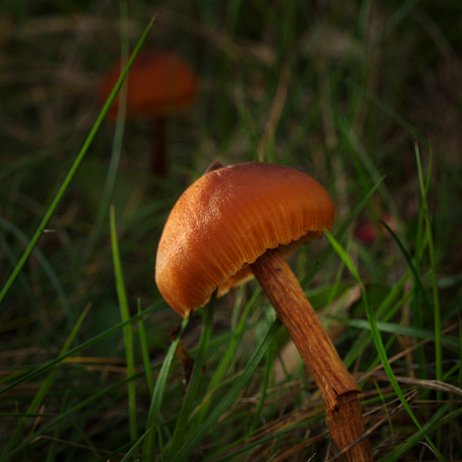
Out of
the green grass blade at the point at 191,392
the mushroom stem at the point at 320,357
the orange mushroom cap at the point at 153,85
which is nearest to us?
the mushroom stem at the point at 320,357

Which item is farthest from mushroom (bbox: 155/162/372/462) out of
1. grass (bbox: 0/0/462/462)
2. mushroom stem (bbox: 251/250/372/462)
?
grass (bbox: 0/0/462/462)

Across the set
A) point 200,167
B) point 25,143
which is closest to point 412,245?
point 200,167

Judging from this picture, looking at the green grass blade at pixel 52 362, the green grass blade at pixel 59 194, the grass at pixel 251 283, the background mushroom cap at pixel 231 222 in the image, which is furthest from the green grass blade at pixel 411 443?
the green grass blade at pixel 59 194

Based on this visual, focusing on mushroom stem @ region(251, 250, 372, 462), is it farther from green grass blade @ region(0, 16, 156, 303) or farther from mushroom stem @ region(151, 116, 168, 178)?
mushroom stem @ region(151, 116, 168, 178)

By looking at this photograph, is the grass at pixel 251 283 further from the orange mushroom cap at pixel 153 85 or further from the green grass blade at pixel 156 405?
the orange mushroom cap at pixel 153 85

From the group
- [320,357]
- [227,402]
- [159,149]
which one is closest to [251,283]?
[227,402]

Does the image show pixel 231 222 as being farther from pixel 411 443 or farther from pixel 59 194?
pixel 411 443

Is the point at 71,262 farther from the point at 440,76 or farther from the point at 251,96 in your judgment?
A: the point at 440,76

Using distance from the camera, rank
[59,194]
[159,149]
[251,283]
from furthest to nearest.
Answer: [159,149], [251,283], [59,194]
